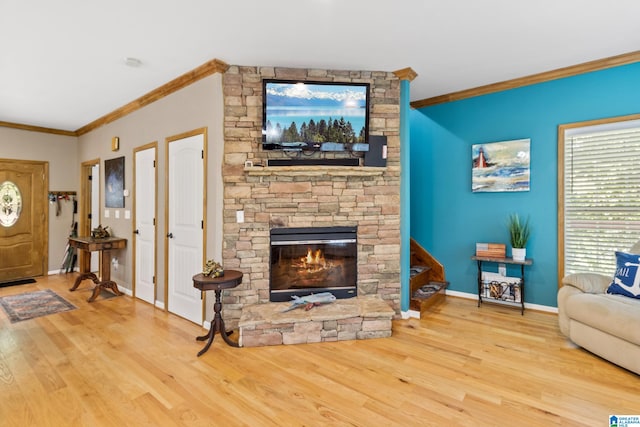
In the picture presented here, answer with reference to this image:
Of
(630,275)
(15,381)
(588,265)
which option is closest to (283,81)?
(15,381)

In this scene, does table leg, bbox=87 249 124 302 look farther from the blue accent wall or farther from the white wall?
the blue accent wall

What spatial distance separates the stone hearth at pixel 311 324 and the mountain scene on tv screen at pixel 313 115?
1.64 metres

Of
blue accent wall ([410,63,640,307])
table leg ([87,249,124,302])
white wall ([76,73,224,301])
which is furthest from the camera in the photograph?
table leg ([87,249,124,302])

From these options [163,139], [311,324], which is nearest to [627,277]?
[311,324]

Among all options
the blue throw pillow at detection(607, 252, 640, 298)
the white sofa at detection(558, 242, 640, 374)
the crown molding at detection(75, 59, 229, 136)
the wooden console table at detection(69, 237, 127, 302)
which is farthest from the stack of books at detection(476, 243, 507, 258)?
the wooden console table at detection(69, 237, 127, 302)

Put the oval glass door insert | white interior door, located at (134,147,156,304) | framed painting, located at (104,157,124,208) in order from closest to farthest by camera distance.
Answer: white interior door, located at (134,147,156,304) → framed painting, located at (104,157,124,208) → the oval glass door insert

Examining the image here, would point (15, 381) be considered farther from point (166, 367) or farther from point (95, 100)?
point (95, 100)

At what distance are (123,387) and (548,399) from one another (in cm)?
290

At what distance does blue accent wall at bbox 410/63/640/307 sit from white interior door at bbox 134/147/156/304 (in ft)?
11.8

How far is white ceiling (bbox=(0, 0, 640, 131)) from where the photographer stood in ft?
7.39

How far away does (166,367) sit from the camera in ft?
7.92

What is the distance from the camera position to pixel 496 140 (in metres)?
3.81

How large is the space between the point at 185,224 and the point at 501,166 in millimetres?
3852

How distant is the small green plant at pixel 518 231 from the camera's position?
3480 millimetres
